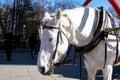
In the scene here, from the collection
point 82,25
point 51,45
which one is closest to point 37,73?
point 82,25

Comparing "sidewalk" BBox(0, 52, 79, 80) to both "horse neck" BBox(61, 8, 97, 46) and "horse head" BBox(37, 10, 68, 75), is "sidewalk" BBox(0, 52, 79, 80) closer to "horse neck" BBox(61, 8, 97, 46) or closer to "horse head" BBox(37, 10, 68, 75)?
"horse neck" BBox(61, 8, 97, 46)

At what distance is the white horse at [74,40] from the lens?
3982 millimetres

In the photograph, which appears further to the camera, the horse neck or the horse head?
the horse neck

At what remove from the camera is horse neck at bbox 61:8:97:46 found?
4195 mm

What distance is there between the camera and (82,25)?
4.34m

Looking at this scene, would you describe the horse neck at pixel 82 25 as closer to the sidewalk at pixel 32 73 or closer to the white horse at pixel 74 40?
the white horse at pixel 74 40

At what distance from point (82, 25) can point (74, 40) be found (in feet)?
0.75

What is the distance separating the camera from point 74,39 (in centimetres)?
423

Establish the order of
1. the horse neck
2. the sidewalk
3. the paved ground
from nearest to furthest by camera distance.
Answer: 1. the horse neck
2. the paved ground
3. the sidewalk

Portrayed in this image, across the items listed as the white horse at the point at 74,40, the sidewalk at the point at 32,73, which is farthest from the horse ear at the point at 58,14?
the sidewalk at the point at 32,73

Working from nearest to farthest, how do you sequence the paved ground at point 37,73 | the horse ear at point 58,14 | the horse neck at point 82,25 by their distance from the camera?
the horse ear at point 58,14 < the horse neck at point 82,25 < the paved ground at point 37,73

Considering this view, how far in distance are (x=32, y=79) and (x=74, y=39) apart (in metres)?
9.16

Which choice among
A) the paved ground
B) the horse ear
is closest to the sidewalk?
the paved ground

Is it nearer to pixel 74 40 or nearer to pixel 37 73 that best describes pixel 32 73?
pixel 37 73
